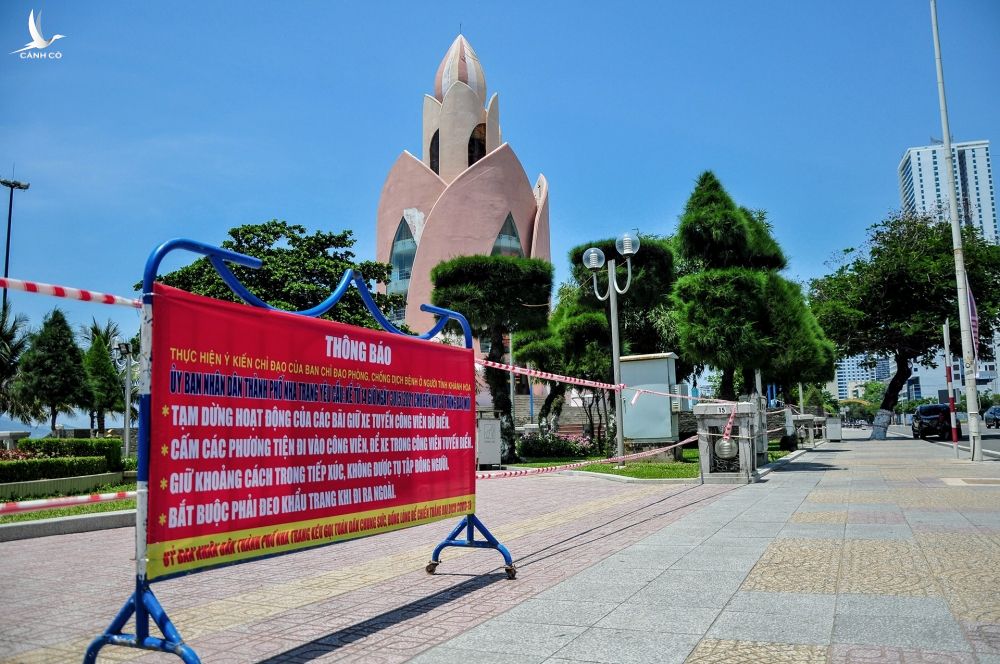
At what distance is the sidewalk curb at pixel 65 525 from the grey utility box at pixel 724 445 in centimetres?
955

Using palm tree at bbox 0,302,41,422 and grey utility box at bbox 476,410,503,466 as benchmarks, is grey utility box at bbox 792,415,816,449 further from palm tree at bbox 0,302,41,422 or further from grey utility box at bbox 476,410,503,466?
palm tree at bbox 0,302,41,422

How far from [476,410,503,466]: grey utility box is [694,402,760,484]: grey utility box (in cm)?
858

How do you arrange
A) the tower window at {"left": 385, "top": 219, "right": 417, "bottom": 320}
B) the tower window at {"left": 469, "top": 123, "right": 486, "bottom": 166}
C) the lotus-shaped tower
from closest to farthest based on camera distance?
the lotus-shaped tower < the tower window at {"left": 385, "top": 219, "right": 417, "bottom": 320} < the tower window at {"left": 469, "top": 123, "right": 486, "bottom": 166}

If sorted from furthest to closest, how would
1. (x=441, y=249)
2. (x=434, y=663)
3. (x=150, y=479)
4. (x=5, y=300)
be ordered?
(x=441, y=249), (x=5, y=300), (x=434, y=663), (x=150, y=479)

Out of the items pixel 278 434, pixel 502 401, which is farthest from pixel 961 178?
pixel 278 434

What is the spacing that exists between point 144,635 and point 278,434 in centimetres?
122

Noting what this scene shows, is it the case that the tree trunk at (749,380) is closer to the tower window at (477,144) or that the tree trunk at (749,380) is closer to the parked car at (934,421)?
the parked car at (934,421)

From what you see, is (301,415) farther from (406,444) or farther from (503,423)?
(503,423)

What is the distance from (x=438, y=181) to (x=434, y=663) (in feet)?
214

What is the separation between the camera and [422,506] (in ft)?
18.2

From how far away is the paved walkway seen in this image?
12.9 feet

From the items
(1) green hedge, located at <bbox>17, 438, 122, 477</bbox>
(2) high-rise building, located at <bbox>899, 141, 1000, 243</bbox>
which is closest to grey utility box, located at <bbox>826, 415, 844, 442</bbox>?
(1) green hedge, located at <bbox>17, 438, 122, 477</bbox>

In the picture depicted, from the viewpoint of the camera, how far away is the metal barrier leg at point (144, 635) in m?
3.26

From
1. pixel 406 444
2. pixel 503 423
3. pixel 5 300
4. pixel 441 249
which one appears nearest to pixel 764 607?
pixel 406 444
